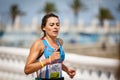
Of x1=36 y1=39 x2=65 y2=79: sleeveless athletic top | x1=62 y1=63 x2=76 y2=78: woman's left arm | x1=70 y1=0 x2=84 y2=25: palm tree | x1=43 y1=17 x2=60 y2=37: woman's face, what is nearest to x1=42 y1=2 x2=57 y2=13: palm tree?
x1=70 y1=0 x2=84 y2=25: palm tree

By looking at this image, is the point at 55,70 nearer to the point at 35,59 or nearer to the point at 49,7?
the point at 35,59

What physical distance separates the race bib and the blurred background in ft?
0.65

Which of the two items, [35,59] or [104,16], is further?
[104,16]

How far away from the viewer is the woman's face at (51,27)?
1.72 metres

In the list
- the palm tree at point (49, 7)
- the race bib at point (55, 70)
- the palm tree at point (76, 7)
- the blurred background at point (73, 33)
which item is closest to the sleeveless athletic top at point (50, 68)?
the race bib at point (55, 70)

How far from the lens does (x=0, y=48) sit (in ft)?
7.33

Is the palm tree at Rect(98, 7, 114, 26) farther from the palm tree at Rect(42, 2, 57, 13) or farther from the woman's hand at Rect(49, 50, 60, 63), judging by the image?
the woman's hand at Rect(49, 50, 60, 63)

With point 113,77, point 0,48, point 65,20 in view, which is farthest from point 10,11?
point 113,77

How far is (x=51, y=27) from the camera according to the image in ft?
5.65

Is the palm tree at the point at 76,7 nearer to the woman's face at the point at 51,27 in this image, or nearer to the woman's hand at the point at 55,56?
the woman's face at the point at 51,27

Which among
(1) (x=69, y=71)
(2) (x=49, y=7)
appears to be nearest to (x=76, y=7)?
(2) (x=49, y=7)

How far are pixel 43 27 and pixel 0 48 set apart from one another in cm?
66

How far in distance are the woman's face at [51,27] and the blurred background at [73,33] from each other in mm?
251

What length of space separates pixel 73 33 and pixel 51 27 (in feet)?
1.95
